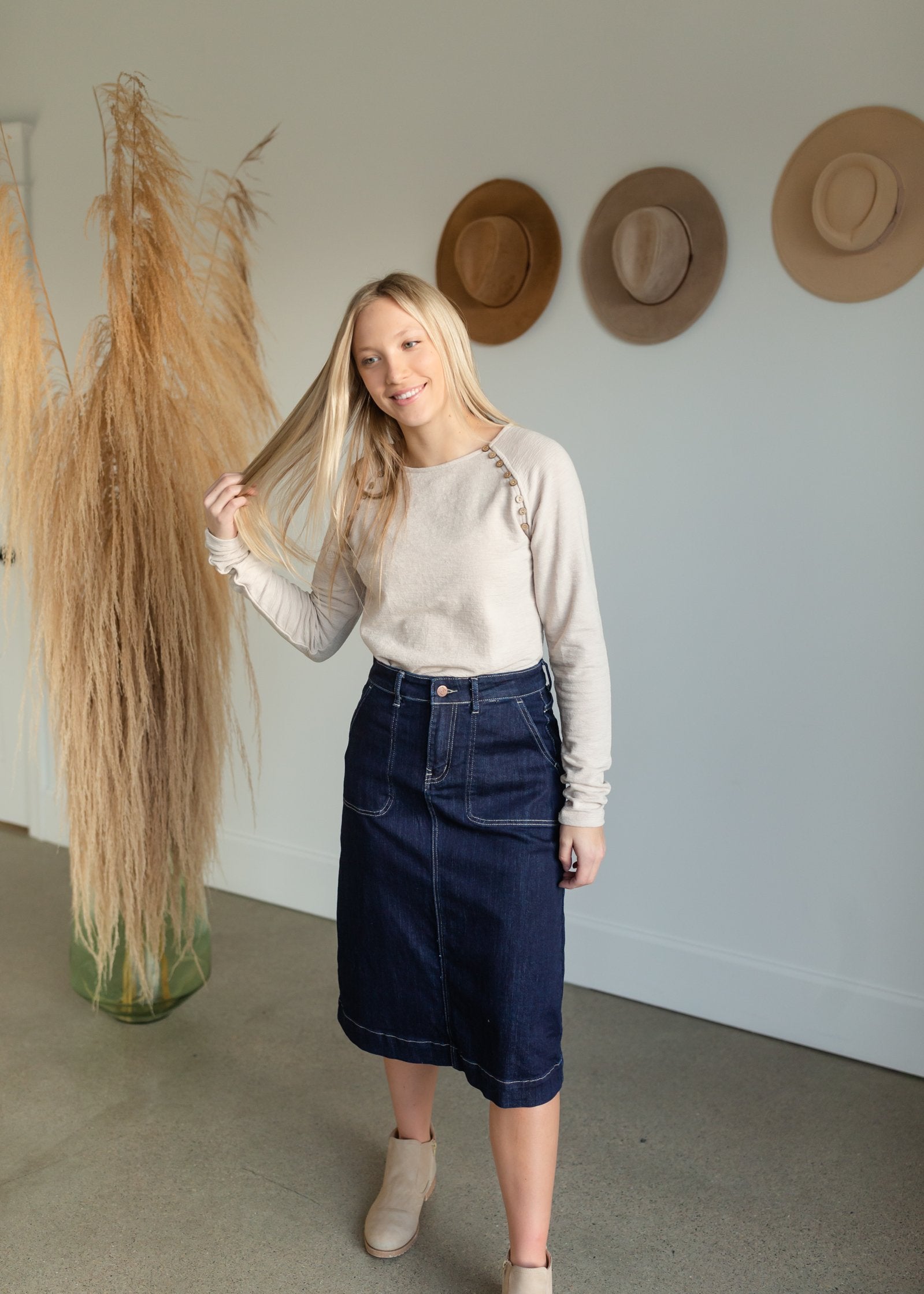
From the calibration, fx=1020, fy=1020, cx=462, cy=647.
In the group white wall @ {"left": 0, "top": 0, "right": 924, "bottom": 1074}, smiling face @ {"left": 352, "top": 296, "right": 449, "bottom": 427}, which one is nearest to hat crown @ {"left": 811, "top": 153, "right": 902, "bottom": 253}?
white wall @ {"left": 0, "top": 0, "right": 924, "bottom": 1074}

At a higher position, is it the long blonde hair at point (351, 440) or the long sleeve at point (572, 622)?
the long blonde hair at point (351, 440)

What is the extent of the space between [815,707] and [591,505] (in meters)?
0.67

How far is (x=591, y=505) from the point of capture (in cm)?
235

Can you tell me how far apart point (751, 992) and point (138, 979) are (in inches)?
53.6

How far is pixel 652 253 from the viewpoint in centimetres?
214

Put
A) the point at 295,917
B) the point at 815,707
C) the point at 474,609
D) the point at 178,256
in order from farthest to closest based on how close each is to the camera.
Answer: the point at 295,917 < the point at 815,707 < the point at 178,256 < the point at 474,609

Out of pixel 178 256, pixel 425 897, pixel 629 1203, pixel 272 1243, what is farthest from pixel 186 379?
pixel 629 1203

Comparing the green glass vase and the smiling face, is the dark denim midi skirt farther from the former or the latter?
the green glass vase

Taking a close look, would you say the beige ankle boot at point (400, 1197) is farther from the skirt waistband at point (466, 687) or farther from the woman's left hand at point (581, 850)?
the skirt waistband at point (466, 687)

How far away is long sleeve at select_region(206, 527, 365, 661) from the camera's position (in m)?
1.58

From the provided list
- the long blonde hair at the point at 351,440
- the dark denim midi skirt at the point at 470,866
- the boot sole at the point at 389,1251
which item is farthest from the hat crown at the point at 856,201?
the boot sole at the point at 389,1251

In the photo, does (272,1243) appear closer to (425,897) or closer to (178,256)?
(425,897)

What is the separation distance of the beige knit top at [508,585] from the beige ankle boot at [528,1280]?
2.11 ft

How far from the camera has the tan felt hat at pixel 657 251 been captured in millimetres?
2125
